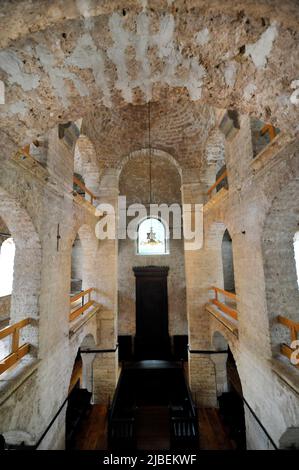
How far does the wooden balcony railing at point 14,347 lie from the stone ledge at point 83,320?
173 centimetres

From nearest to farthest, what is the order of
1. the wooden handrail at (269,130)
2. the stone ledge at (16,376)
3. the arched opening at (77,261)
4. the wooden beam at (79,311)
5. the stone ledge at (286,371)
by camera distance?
1. the stone ledge at (16,376)
2. the stone ledge at (286,371)
3. the wooden handrail at (269,130)
4. the wooden beam at (79,311)
5. the arched opening at (77,261)

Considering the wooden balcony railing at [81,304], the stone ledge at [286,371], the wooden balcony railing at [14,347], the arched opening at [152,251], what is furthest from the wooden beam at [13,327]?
the arched opening at [152,251]

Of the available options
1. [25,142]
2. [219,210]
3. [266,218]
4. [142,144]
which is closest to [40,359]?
[25,142]

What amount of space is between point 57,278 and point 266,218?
4.62 m

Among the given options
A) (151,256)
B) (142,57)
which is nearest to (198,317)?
(151,256)

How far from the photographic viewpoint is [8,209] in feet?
13.6

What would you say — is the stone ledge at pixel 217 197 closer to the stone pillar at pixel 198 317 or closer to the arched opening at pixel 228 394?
the stone pillar at pixel 198 317

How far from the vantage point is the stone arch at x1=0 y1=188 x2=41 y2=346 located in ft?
14.5

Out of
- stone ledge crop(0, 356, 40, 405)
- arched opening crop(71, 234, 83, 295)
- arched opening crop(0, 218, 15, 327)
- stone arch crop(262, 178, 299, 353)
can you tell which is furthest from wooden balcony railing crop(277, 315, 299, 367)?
arched opening crop(71, 234, 83, 295)

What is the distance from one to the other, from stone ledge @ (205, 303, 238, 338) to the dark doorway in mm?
3538

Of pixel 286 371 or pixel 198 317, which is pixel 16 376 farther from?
pixel 198 317

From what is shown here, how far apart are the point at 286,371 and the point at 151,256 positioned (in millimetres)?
8740

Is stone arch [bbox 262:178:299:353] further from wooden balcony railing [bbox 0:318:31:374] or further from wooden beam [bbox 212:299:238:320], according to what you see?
wooden balcony railing [bbox 0:318:31:374]

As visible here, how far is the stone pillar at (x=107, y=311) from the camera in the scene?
337 inches
